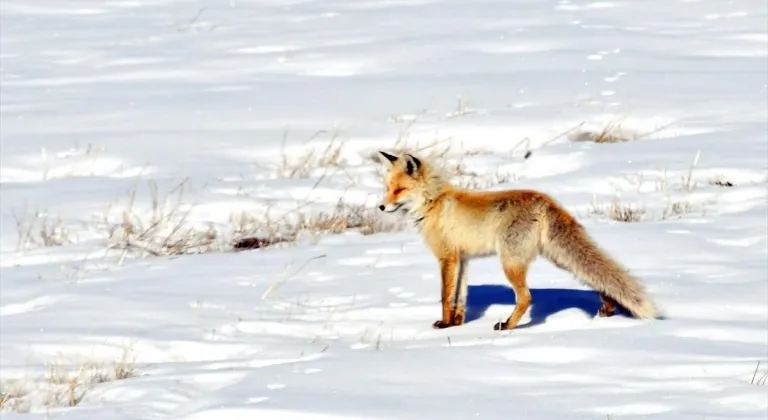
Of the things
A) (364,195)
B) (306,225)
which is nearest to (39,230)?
(306,225)

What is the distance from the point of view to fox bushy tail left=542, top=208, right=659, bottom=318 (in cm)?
638

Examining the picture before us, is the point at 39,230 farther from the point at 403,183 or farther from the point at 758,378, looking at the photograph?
the point at 758,378

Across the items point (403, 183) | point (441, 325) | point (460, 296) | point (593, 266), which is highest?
point (403, 183)

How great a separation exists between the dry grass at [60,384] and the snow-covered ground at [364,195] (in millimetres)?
17

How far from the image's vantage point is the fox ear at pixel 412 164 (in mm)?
6930

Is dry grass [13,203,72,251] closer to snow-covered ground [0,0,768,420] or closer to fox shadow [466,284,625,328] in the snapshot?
snow-covered ground [0,0,768,420]

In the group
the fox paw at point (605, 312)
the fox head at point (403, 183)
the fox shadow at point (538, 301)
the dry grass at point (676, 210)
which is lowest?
the fox shadow at point (538, 301)

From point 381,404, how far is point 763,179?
6.28 metres

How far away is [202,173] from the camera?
11102 millimetres

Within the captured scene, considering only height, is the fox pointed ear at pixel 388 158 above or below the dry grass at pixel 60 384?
above

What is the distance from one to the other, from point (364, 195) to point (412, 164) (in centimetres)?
359

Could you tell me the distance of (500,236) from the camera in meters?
6.66

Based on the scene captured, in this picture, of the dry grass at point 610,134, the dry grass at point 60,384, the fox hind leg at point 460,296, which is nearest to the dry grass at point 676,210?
the dry grass at point 610,134

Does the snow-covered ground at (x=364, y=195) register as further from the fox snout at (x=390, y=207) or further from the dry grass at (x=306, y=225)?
the fox snout at (x=390, y=207)
